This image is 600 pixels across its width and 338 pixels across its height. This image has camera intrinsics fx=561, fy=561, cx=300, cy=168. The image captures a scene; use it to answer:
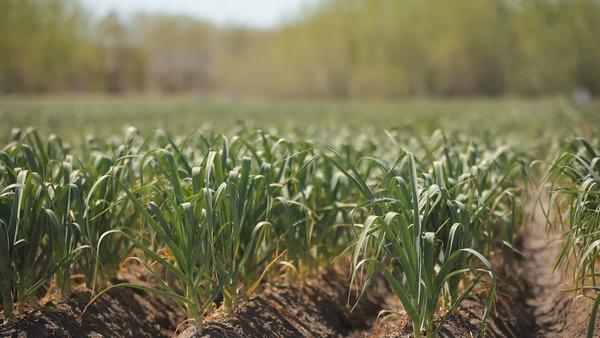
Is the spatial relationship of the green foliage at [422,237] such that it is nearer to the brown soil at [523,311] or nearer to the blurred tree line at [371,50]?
the brown soil at [523,311]

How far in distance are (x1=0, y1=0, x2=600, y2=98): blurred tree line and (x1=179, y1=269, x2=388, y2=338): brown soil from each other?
39.9 meters

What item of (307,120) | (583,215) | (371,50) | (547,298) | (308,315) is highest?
(371,50)

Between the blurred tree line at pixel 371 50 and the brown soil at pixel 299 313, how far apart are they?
3992 centimetres

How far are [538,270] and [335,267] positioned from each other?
1764 millimetres

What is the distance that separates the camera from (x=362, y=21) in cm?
4919

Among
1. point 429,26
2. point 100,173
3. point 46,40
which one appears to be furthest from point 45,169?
point 429,26

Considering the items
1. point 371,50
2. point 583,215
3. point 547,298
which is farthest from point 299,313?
point 371,50

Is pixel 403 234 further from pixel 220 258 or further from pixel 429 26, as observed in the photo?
pixel 429 26

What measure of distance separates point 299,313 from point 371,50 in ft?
153

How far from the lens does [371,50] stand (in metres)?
48.1

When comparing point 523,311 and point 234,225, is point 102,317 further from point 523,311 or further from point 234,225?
point 523,311

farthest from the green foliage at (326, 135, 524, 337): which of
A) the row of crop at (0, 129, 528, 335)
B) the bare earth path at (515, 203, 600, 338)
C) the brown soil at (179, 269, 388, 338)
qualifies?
the bare earth path at (515, 203, 600, 338)

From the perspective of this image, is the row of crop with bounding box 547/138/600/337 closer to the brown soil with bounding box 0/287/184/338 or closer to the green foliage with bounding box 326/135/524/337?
the green foliage with bounding box 326/135/524/337

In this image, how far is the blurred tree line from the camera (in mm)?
39844
